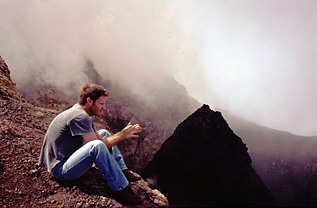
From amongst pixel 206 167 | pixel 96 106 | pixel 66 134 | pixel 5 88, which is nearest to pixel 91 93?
pixel 96 106

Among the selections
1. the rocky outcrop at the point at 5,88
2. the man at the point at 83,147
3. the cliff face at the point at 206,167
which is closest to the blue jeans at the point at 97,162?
the man at the point at 83,147

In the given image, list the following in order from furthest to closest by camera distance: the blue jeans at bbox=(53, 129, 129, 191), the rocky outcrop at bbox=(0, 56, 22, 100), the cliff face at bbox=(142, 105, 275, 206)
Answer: the cliff face at bbox=(142, 105, 275, 206)
the rocky outcrop at bbox=(0, 56, 22, 100)
the blue jeans at bbox=(53, 129, 129, 191)

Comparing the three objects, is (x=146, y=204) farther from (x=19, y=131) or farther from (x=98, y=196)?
(x=19, y=131)

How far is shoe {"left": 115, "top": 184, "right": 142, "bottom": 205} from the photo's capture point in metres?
4.75

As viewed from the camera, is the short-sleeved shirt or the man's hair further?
the man's hair

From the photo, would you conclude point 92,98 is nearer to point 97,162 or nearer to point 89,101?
point 89,101

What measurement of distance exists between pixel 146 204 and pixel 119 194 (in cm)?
57

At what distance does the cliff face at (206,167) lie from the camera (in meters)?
25.9

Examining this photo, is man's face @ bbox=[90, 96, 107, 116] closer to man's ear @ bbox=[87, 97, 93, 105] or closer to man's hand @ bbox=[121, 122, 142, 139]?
man's ear @ bbox=[87, 97, 93, 105]

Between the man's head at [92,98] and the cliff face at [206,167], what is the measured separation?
20442mm

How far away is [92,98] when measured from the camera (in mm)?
4672

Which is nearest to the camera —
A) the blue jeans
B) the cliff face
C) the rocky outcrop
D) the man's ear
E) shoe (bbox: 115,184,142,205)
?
the blue jeans

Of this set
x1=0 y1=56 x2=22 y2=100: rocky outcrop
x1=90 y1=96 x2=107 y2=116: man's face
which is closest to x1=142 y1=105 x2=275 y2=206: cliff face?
x1=0 y1=56 x2=22 y2=100: rocky outcrop

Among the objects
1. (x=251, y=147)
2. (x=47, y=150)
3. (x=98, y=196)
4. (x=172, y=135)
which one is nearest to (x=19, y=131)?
(x=47, y=150)
